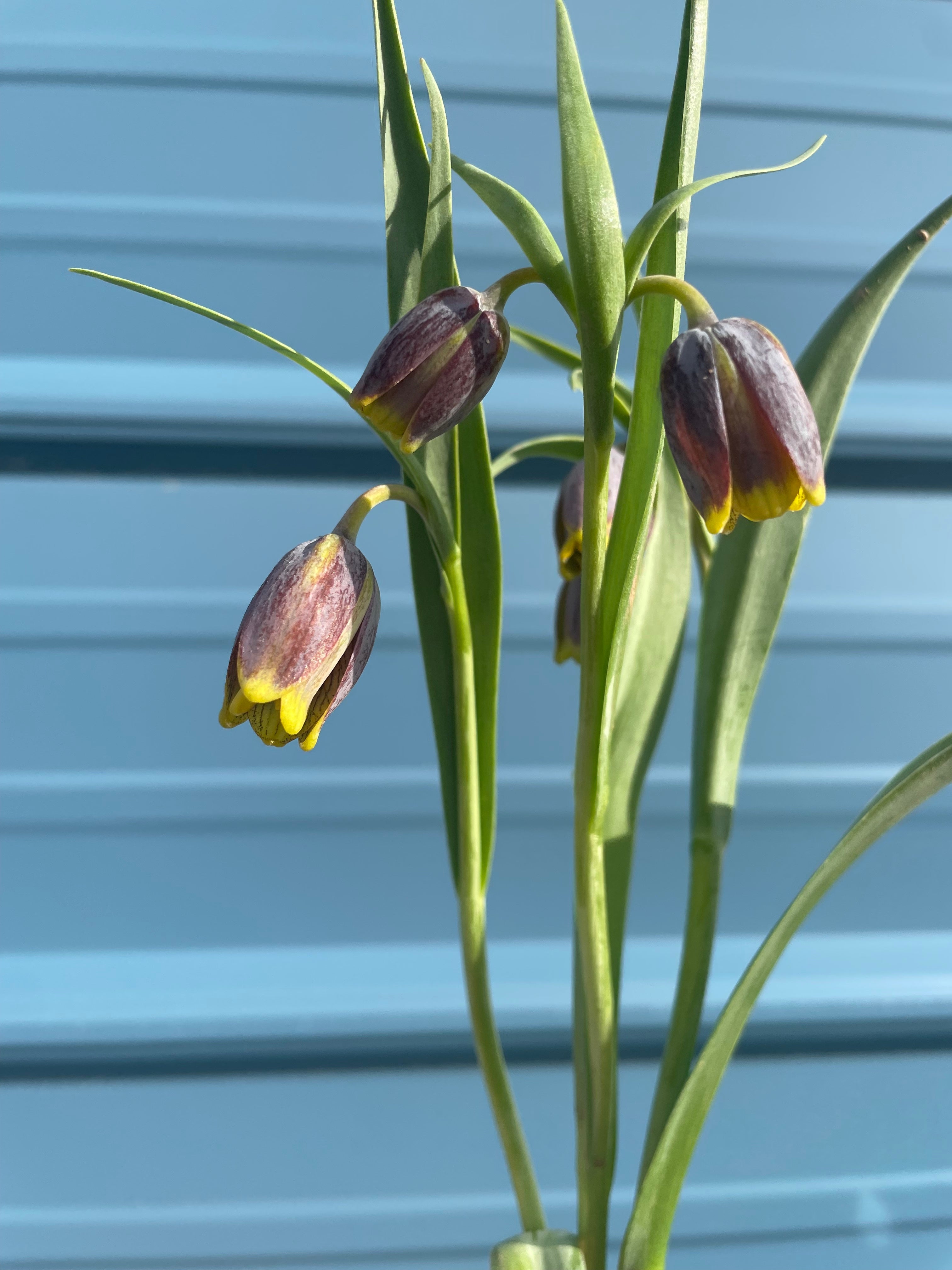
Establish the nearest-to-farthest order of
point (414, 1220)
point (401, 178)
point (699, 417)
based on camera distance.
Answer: point (699, 417), point (401, 178), point (414, 1220)

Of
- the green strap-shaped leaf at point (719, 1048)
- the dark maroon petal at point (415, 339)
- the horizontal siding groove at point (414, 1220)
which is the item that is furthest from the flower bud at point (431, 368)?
the horizontal siding groove at point (414, 1220)

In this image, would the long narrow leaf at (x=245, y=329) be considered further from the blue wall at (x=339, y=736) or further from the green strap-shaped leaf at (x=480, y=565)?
the blue wall at (x=339, y=736)

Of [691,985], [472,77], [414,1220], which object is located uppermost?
[472,77]

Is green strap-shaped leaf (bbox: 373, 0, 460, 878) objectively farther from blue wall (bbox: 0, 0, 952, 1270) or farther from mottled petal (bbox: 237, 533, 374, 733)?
blue wall (bbox: 0, 0, 952, 1270)

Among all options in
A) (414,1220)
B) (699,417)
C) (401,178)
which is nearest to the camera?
(699,417)

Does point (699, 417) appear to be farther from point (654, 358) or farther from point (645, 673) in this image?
point (645, 673)

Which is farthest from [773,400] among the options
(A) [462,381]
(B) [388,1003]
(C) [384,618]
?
(B) [388,1003]
